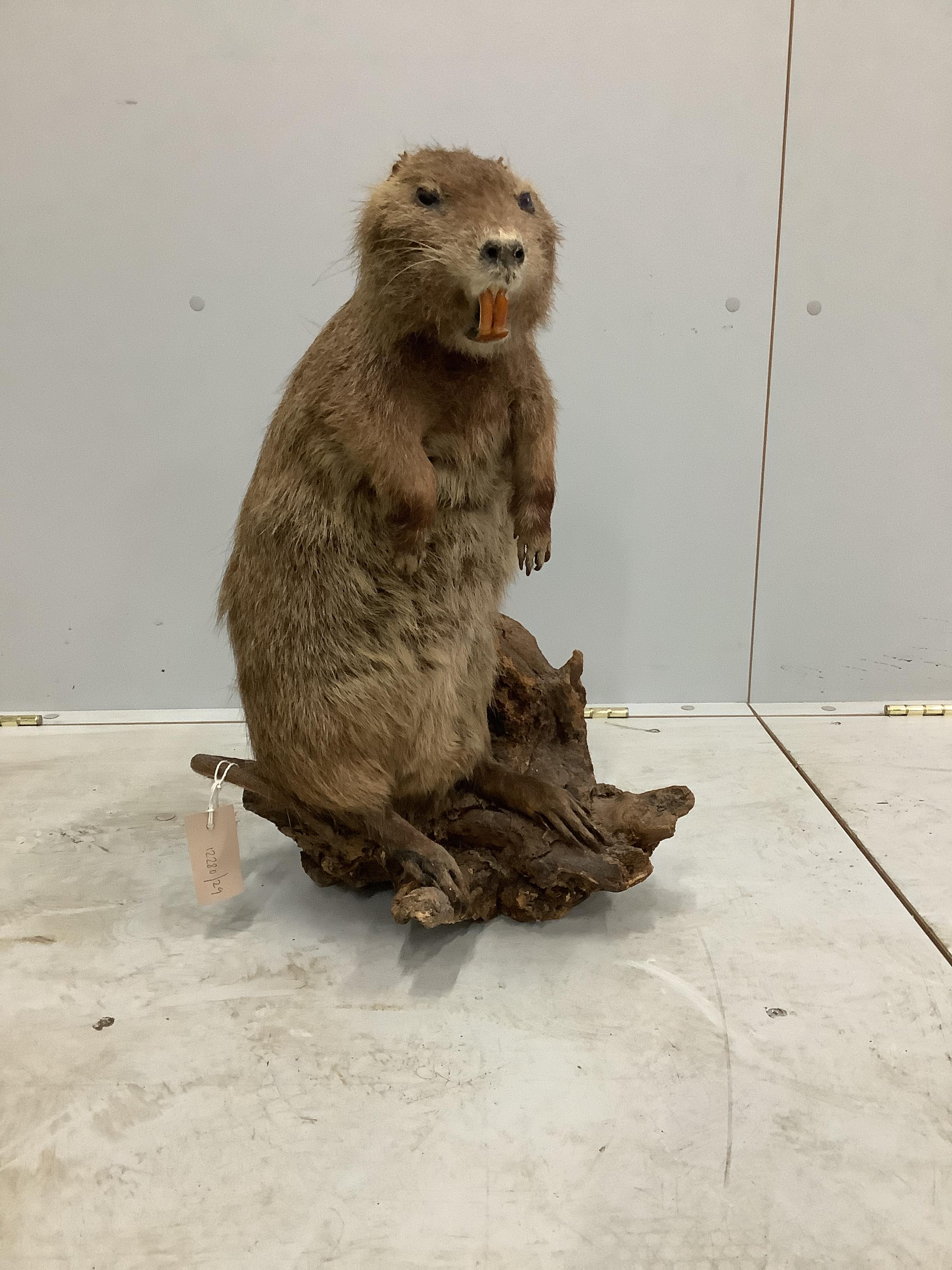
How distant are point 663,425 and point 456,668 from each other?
4.44 ft

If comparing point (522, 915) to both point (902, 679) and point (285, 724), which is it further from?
point (902, 679)

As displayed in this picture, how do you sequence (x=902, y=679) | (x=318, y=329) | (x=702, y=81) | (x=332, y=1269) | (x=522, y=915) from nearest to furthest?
(x=332, y=1269), (x=522, y=915), (x=702, y=81), (x=318, y=329), (x=902, y=679)

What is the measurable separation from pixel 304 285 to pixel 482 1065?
2.02m

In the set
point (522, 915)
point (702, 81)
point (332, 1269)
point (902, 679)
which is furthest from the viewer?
point (902, 679)

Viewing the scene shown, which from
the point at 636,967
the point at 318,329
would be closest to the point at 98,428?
the point at 318,329

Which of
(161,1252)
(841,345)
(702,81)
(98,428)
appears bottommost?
(161,1252)

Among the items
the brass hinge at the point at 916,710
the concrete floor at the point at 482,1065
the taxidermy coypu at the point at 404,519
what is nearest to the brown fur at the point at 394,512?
the taxidermy coypu at the point at 404,519

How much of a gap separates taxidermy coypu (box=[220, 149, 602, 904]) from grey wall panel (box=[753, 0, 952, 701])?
4.36 feet

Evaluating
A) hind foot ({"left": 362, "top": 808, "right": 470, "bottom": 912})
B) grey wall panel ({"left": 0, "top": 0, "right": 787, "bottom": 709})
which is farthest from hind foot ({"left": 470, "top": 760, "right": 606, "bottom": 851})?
grey wall panel ({"left": 0, "top": 0, "right": 787, "bottom": 709})

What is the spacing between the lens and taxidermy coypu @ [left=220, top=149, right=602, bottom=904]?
143cm

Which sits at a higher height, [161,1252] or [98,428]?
[98,428]

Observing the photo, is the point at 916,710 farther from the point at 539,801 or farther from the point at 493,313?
the point at 493,313

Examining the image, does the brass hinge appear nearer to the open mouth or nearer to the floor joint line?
the floor joint line

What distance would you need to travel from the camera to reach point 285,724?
1653 millimetres
